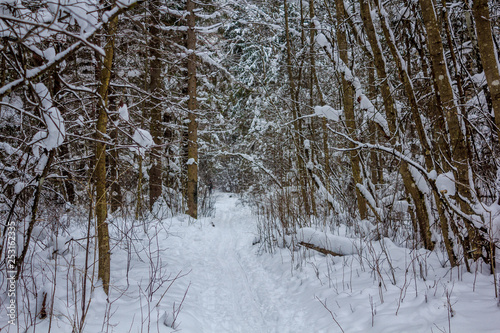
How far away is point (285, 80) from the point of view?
40.1 ft

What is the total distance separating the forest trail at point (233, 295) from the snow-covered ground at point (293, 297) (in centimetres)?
1

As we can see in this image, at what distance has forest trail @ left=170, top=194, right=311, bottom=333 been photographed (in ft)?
9.81

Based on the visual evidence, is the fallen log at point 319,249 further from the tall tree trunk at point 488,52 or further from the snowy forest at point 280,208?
the tall tree trunk at point 488,52

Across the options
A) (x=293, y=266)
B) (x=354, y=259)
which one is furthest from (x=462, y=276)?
(x=293, y=266)

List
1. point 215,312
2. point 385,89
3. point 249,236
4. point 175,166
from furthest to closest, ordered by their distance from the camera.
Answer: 1. point 175,166
2. point 249,236
3. point 385,89
4. point 215,312

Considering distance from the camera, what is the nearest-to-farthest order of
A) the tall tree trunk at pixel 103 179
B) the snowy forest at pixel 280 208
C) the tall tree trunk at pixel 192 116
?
the snowy forest at pixel 280 208 → the tall tree trunk at pixel 103 179 → the tall tree trunk at pixel 192 116

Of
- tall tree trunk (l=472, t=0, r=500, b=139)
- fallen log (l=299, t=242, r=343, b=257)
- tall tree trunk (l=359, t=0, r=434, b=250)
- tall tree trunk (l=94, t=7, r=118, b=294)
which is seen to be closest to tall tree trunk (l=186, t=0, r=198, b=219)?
fallen log (l=299, t=242, r=343, b=257)

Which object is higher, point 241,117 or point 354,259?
point 241,117

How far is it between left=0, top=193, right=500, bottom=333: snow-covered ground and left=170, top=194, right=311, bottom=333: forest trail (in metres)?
0.01

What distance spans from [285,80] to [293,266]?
9.54 meters

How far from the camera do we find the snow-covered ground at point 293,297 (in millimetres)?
2211

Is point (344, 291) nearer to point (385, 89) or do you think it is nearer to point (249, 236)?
point (385, 89)

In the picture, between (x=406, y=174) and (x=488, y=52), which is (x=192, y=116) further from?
(x=488, y=52)

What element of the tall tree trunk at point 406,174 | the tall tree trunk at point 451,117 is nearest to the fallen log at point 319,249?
the tall tree trunk at point 406,174
